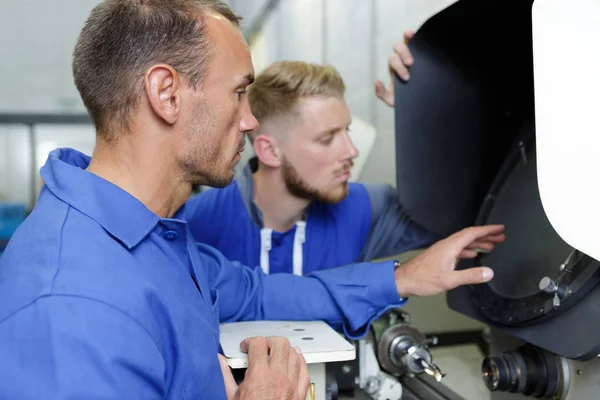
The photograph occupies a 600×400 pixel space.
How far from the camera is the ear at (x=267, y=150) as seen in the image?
6.25 ft

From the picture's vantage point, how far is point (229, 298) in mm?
1296

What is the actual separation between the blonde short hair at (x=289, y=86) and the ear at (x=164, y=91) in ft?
3.08

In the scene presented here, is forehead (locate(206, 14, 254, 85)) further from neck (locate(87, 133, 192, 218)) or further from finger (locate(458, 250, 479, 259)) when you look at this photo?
finger (locate(458, 250, 479, 259))

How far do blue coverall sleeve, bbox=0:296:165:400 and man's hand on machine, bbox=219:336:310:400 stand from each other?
22 centimetres

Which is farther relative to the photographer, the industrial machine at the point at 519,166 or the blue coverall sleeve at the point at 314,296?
the blue coverall sleeve at the point at 314,296

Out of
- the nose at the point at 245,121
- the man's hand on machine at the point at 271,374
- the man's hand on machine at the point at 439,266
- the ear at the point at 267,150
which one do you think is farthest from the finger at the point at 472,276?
the ear at the point at 267,150

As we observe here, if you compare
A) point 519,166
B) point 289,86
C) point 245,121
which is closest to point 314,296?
point 245,121

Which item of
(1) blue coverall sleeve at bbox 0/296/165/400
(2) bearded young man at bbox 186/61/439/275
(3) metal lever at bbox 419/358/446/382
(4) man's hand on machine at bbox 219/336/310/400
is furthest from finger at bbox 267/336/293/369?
(2) bearded young man at bbox 186/61/439/275

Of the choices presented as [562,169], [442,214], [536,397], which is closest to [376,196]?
[442,214]

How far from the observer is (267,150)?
1913mm

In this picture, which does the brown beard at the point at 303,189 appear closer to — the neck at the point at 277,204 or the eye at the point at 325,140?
the neck at the point at 277,204

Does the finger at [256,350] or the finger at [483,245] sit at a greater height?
the finger at [483,245]

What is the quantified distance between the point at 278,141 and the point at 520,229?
872mm

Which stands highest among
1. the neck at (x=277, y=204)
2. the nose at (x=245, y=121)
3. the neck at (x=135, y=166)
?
the nose at (x=245, y=121)
